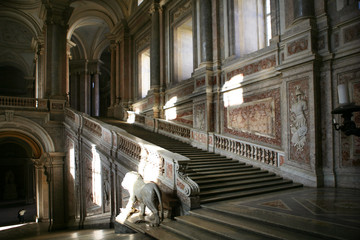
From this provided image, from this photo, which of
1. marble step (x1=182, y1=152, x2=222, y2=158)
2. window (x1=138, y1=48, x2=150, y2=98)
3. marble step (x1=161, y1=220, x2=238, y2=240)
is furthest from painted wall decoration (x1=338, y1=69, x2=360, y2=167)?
window (x1=138, y1=48, x2=150, y2=98)

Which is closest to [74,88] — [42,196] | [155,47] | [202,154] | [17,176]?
[17,176]

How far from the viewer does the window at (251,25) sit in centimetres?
1029

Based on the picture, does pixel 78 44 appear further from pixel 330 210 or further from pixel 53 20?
pixel 330 210

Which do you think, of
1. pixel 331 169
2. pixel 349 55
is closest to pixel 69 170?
pixel 331 169

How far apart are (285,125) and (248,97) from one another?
72.4 inches

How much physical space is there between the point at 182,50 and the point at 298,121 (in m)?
8.11

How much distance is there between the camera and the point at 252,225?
13.8 feet

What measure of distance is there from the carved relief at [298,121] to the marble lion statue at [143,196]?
3.90m

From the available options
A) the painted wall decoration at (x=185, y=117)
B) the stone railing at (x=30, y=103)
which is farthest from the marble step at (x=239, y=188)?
the stone railing at (x=30, y=103)

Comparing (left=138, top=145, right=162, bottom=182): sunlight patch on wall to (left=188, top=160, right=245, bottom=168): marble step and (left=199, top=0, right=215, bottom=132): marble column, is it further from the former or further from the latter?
(left=199, top=0, right=215, bottom=132): marble column

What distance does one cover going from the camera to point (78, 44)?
76.4ft

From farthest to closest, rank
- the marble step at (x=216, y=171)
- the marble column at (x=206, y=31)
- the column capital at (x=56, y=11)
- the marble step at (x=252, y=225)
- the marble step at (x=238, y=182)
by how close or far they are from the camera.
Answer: the column capital at (x=56, y=11)
the marble column at (x=206, y=31)
the marble step at (x=216, y=171)
the marble step at (x=238, y=182)
the marble step at (x=252, y=225)

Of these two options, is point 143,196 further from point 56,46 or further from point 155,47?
point 56,46

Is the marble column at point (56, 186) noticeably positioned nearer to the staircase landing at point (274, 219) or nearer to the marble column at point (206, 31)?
the marble column at point (206, 31)
